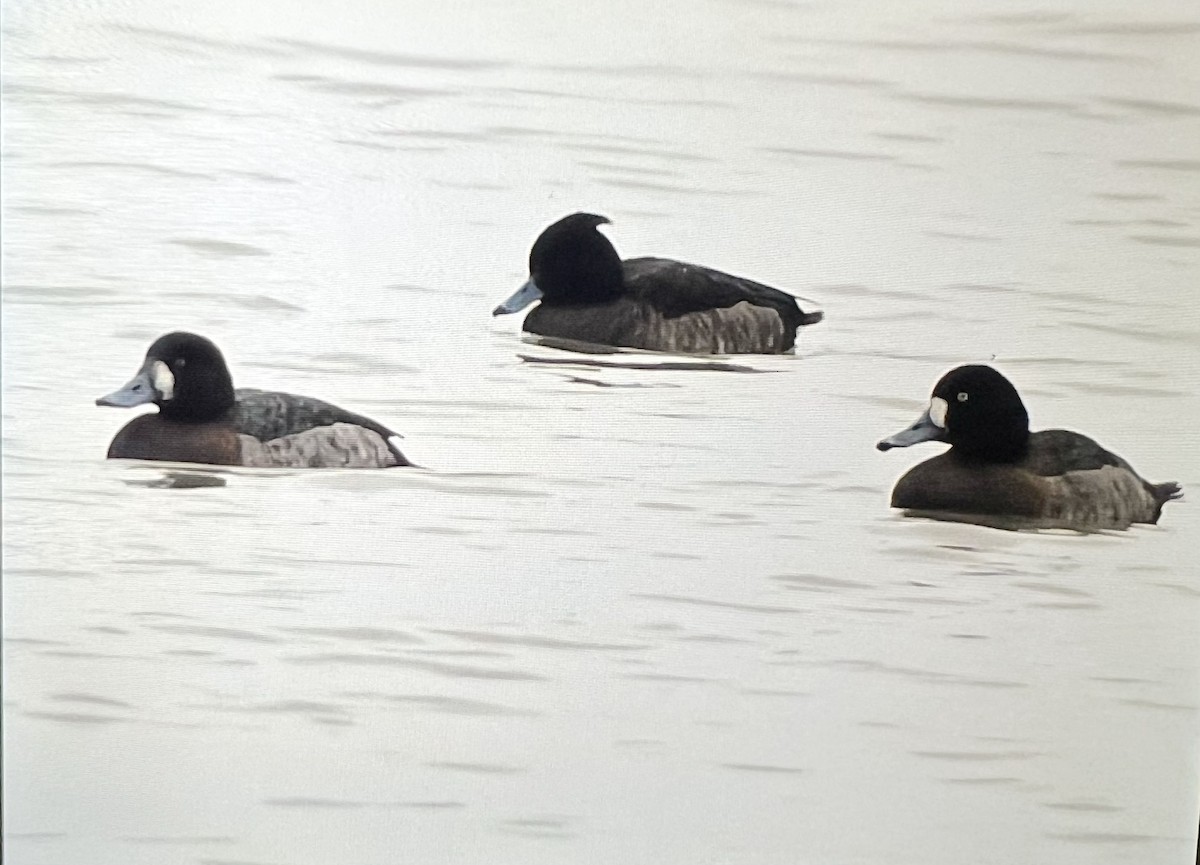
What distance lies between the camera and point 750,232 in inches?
44.5

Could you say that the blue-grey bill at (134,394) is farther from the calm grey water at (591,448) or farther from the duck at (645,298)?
the duck at (645,298)

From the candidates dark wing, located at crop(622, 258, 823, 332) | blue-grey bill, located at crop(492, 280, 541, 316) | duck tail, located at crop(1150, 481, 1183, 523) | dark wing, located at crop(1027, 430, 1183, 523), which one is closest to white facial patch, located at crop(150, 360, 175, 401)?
blue-grey bill, located at crop(492, 280, 541, 316)

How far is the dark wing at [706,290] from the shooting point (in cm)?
113

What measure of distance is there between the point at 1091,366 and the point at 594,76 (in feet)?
1.88

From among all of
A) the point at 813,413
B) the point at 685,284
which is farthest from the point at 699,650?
the point at 685,284

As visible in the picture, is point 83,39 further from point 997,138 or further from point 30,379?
point 997,138

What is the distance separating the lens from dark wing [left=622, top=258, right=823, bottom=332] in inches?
44.6

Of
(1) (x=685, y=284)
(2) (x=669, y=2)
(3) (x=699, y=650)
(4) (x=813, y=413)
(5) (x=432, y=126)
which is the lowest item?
(3) (x=699, y=650)

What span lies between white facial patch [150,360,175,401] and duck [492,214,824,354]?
329 millimetres

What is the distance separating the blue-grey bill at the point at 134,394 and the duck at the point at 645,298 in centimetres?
35

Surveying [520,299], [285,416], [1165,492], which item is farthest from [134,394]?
[1165,492]

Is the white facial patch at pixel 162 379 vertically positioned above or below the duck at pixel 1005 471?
above

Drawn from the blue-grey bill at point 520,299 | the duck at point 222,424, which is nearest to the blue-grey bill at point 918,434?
the blue-grey bill at point 520,299

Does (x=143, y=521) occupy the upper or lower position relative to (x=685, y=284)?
lower
